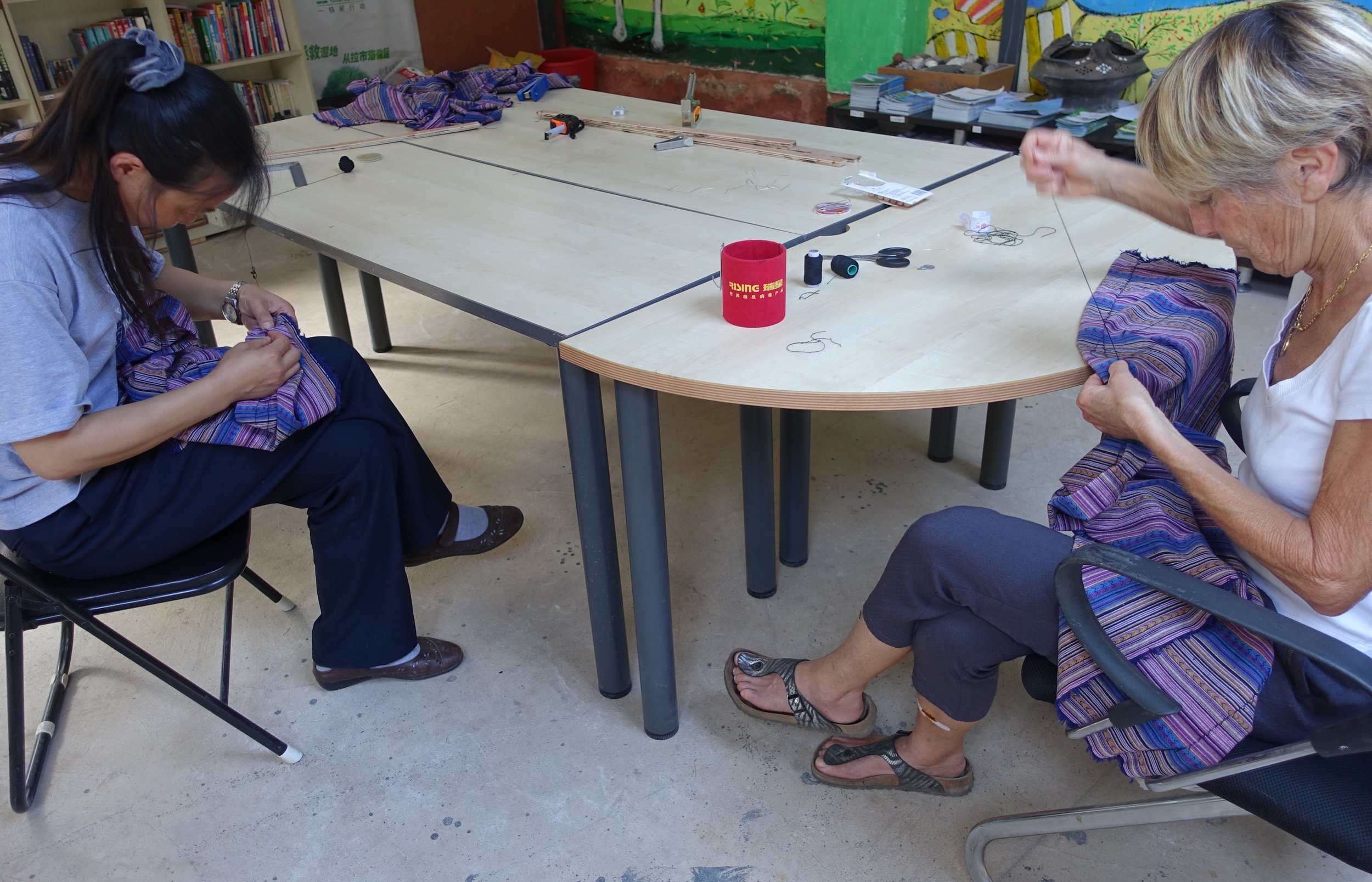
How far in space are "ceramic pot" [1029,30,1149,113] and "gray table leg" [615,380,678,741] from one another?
283cm

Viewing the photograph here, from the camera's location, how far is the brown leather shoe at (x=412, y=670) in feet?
6.19

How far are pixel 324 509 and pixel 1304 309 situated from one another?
157 centimetres

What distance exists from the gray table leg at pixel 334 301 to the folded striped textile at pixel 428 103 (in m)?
0.47

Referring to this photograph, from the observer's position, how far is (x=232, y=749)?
1785 millimetres

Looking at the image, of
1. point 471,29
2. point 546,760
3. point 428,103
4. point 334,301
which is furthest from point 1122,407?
point 471,29

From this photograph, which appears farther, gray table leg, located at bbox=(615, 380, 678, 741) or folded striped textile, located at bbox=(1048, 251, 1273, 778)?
gray table leg, located at bbox=(615, 380, 678, 741)

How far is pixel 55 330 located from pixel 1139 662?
1.46 metres

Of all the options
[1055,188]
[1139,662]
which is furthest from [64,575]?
[1055,188]

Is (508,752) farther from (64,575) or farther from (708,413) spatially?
(708,413)

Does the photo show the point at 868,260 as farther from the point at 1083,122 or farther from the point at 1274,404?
the point at 1083,122

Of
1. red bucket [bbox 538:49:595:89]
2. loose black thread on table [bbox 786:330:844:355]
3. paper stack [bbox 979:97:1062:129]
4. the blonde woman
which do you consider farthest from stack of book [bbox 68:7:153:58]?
the blonde woman

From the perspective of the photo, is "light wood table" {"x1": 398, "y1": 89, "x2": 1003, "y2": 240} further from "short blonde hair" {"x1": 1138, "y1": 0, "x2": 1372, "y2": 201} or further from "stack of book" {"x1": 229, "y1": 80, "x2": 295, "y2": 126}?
"stack of book" {"x1": 229, "y1": 80, "x2": 295, "y2": 126}

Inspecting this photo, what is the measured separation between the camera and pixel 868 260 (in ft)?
5.42

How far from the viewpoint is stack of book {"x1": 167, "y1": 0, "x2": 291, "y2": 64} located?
426cm
